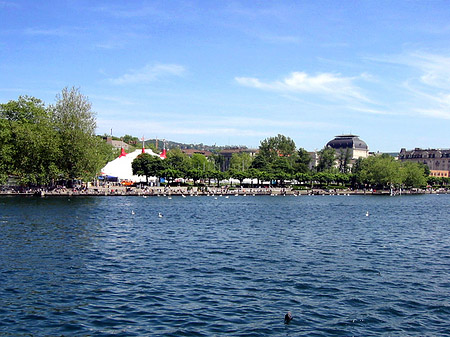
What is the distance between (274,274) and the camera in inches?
891

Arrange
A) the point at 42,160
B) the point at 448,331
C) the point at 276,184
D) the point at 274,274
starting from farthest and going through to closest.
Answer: the point at 276,184 → the point at 42,160 → the point at 274,274 → the point at 448,331

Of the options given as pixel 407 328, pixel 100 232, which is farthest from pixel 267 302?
pixel 100 232

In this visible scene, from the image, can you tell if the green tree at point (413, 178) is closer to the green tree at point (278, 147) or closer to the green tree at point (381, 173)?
the green tree at point (381, 173)

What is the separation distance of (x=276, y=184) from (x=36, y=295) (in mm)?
114921

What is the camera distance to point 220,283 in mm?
20844

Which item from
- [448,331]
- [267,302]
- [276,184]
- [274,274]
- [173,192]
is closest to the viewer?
[448,331]

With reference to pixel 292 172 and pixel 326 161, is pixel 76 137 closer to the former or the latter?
pixel 292 172

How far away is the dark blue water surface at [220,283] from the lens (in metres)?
15.8

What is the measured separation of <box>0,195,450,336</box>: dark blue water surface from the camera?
51.7 ft

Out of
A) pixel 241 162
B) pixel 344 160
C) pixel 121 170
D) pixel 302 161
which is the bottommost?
pixel 121 170

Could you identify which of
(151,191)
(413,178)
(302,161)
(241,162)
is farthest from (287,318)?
(241,162)

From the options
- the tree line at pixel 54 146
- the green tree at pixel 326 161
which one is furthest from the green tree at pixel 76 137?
the green tree at pixel 326 161

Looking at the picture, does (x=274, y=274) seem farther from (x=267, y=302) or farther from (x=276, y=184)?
(x=276, y=184)

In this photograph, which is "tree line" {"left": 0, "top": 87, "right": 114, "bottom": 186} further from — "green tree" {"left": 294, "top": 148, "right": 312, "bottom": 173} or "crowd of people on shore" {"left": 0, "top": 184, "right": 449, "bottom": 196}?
"green tree" {"left": 294, "top": 148, "right": 312, "bottom": 173}
